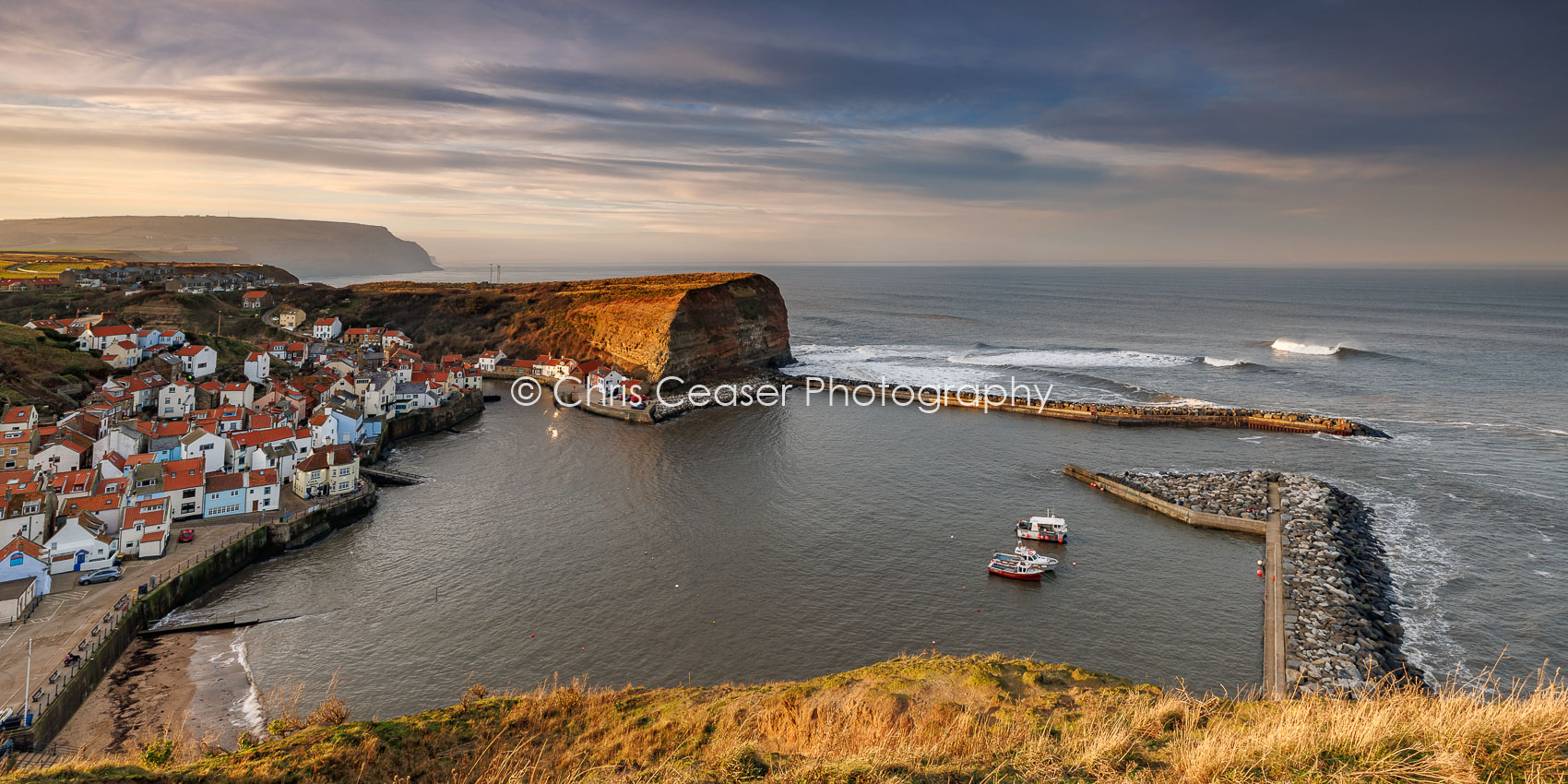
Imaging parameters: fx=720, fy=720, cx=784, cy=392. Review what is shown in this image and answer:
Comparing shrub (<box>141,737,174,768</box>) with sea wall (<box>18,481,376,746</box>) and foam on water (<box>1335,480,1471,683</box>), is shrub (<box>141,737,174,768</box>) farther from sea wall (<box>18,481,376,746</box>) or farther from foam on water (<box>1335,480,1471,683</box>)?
foam on water (<box>1335,480,1471,683</box>)

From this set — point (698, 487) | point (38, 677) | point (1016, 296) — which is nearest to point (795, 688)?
point (38, 677)

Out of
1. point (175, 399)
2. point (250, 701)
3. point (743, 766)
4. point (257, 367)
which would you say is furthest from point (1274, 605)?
point (257, 367)

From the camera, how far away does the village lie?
22547mm

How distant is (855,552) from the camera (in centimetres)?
2783

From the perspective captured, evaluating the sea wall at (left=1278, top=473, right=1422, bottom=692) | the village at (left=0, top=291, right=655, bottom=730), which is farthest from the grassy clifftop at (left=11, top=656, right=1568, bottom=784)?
the village at (left=0, top=291, right=655, bottom=730)

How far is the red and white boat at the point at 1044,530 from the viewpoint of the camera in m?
28.7

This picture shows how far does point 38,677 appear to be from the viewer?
1859 cm

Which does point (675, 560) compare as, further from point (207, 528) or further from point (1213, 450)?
point (1213, 450)

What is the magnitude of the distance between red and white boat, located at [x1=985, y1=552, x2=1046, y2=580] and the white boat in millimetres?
113

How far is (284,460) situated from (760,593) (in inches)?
995

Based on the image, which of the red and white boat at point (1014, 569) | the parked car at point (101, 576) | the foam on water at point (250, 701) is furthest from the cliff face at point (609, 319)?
the foam on water at point (250, 701)

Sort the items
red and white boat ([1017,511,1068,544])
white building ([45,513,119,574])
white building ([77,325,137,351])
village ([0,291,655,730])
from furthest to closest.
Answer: white building ([77,325,137,351]), red and white boat ([1017,511,1068,544]), white building ([45,513,119,574]), village ([0,291,655,730])

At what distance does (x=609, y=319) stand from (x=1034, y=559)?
5180 cm

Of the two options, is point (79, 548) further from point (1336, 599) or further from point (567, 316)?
point (567, 316)
